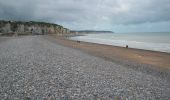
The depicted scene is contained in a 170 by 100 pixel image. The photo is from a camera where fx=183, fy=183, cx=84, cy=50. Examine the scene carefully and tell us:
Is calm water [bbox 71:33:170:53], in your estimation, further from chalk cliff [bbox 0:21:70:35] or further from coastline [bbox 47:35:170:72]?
chalk cliff [bbox 0:21:70:35]

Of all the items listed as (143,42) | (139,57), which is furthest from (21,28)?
(139,57)

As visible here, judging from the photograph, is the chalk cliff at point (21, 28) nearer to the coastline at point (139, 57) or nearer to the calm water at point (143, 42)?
the calm water at point (143, 42)

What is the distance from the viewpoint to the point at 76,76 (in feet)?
43.3

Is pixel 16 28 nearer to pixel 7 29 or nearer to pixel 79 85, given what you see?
pixel 7 29

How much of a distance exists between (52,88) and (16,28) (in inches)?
6776

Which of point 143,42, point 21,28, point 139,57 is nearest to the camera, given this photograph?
point 139,57

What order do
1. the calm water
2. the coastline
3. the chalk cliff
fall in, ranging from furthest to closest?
the chalk cliff, the calm water, the coastline

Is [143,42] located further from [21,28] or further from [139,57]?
[21,28]

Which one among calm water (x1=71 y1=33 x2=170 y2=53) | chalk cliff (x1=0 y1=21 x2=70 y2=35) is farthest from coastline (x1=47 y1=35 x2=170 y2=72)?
chalk cliff (x1=0 y1=21 x2=70 y2=35)

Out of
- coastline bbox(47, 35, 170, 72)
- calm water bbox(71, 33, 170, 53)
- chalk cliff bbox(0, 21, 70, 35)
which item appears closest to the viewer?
coastline bbox(47, 35, 170, 72)

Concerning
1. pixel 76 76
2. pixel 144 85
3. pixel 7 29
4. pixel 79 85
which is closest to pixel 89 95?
pixel 79 85

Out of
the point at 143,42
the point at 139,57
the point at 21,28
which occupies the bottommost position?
the point at 139,57

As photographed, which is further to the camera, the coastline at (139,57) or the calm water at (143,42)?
the calm water at (143,42)

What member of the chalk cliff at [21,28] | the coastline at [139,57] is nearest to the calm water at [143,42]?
the coastline at [139,57]
